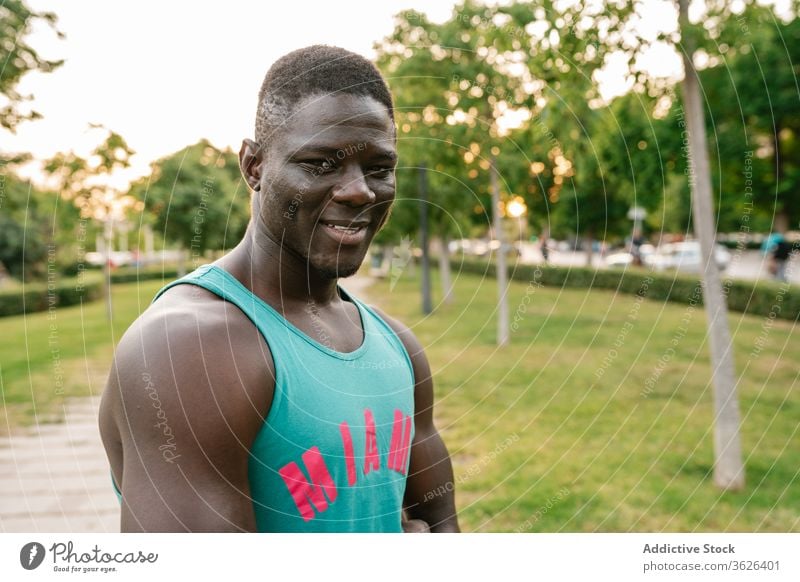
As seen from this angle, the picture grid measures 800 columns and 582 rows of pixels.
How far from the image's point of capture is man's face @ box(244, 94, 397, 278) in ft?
4.28

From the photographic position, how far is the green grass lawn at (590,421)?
4.56 m

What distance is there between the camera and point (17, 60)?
9.02 ft

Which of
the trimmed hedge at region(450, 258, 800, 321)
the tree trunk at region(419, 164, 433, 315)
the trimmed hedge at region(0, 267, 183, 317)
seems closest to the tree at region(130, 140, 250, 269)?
the trimmed hedge at region(0, 267, 183, 317)

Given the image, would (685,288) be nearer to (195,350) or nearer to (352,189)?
(352,189)

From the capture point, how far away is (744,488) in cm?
483

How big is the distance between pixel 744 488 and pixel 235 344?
15.4 feet

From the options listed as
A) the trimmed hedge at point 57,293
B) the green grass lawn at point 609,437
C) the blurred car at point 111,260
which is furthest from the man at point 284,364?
the blurred car at point 111,260

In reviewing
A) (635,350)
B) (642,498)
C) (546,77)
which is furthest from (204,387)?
(635,350)

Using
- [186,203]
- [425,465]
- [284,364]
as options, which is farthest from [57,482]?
[284,364]

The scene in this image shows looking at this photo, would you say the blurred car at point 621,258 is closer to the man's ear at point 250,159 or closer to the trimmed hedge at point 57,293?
the trimmed hedge at point 57,293

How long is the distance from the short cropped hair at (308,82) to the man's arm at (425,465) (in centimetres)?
59

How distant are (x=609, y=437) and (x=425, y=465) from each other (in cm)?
464

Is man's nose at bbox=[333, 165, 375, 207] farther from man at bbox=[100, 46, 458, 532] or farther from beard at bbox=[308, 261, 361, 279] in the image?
beard at bbox=[308, 261, 361, 279]

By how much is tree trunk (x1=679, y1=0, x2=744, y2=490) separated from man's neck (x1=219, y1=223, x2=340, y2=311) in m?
3.45
